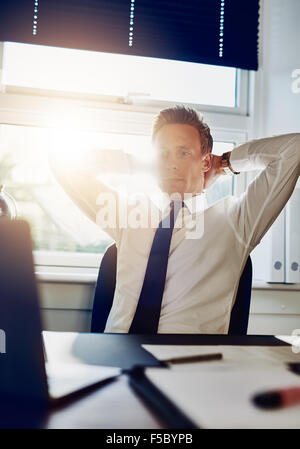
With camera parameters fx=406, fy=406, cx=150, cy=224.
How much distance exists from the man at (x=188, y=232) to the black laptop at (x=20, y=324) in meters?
0.77

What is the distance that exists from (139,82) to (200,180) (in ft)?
2.52

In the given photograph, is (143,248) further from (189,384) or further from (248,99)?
(248,99)

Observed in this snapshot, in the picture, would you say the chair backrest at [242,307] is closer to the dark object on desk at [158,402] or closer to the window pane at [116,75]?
the dark object on desk at [158,402]

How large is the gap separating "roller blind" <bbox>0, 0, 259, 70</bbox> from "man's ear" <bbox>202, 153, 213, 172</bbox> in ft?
2.23

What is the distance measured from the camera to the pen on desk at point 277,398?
0.44 metres

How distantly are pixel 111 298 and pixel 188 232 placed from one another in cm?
34

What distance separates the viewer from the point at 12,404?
42 cm

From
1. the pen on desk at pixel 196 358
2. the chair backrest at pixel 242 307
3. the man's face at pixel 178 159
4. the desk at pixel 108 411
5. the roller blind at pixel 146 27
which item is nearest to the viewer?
the desk at pixel 108 411

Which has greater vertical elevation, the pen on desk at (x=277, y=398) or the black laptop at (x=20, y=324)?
the black laptop at (x=20, y=324)

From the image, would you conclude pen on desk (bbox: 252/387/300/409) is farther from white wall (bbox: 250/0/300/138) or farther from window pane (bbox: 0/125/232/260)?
white wall (bbox: 250/0/300/138)

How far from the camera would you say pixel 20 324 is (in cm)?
44

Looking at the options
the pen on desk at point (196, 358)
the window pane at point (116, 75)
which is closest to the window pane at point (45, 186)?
the window pane at point (116, 75)

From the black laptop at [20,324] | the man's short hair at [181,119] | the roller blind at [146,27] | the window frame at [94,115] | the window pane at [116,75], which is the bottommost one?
the black laptop at [20,324]
